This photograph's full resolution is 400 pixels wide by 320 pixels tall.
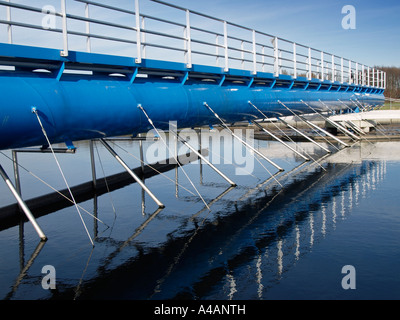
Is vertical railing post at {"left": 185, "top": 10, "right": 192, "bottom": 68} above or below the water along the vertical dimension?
above

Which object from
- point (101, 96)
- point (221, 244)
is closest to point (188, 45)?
point (101, 96)

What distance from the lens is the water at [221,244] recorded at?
713cm

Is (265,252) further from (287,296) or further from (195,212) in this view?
(195,212)

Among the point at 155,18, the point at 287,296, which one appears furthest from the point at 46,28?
the point at 287,296

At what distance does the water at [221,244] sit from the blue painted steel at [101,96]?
2.26 metres

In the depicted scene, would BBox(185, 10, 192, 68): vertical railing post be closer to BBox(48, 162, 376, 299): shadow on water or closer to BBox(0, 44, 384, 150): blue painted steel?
BBox(0, 44, 384, 150): blue painted steel

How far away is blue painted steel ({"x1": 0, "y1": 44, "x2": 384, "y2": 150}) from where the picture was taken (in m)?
9.22

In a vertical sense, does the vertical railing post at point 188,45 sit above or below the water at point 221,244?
above

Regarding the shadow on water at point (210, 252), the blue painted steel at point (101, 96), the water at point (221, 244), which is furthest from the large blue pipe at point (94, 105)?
the shadow on water at point (210, 252)

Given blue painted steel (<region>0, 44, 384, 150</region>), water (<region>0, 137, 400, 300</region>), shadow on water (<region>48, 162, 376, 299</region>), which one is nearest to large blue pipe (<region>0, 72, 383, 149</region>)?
blue painted steel (<region>0, 44, 384, 150</region>)

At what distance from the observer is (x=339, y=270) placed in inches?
301

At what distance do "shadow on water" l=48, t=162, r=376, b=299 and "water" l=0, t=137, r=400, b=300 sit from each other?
0.07 feet

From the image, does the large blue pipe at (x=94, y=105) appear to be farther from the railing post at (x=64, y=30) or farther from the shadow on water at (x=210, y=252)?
the shadow on water at (x=210, y=252)

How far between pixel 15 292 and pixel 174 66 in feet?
27.1
